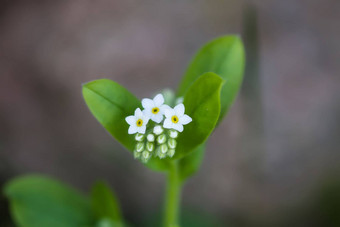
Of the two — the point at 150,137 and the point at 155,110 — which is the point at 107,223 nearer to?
the point at 150,137

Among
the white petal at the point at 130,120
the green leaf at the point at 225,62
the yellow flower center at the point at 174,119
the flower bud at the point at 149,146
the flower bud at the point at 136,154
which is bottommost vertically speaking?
the flower bud at the point at 136,154

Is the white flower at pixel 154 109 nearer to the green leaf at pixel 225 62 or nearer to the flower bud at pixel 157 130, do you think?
the flower bud at pixel 157 130

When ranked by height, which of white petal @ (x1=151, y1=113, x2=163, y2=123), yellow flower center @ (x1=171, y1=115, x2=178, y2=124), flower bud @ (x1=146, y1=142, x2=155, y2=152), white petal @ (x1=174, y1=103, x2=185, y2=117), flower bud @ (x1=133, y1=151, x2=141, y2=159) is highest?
white petal @ (x1=174, y1=103, x2=185, y2=117)

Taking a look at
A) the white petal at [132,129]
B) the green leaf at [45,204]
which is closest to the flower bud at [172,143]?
the white petal at [132,129]

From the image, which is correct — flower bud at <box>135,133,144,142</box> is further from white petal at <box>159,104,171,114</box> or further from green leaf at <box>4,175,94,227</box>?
green leaf at <box>4,175,94,227</box>

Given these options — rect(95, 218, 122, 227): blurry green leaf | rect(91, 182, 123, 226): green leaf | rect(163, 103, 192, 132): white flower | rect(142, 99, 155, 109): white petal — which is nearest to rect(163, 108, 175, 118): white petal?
A: rect(163, 103, 192, 132): white flower

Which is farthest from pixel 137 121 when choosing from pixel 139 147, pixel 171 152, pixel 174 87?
pixel 174 87
